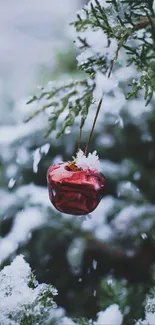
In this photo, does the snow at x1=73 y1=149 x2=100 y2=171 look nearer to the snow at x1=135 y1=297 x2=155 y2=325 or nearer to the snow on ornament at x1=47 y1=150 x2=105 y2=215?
the snow on ornament at x1=47 y1=150 x2=105 y2=215

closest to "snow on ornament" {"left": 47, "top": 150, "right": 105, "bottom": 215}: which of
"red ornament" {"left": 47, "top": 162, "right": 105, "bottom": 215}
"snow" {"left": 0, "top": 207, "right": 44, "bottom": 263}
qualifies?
"red ornament" {"left": 47, "top": 162, "right": 105, "bottom": 215}

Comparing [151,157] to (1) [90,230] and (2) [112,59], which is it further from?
(2) [112,59]

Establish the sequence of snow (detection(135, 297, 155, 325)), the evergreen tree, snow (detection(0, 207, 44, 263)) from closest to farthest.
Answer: snow (detection(135, 297, 155, 325))
the evergreen tree
snow (detection(0, 207, 44, 263))

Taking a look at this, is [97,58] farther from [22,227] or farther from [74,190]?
[22,227]

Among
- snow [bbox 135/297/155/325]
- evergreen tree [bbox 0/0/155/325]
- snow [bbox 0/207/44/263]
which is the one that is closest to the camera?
snow [bbox 135/297/155/325]

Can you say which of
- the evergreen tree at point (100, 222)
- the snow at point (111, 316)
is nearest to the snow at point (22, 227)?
the evergreen tree at point (100, 222)

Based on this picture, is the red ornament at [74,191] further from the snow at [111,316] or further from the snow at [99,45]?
the snow at [111,316]

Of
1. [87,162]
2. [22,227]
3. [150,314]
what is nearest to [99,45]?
[87,162]

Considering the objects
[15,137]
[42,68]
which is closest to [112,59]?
[15,137]
